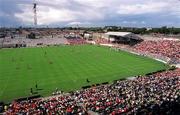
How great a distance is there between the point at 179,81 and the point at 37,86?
71.3ft

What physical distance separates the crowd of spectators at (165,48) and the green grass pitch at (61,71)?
505 cm

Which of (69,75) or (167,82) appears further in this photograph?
(69,75)

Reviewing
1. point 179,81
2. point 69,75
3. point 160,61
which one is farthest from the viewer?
point 160,61

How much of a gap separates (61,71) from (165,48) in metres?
36.0

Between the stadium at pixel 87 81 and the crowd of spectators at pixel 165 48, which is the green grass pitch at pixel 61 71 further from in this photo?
the crowd of spectators at pixel 165 48

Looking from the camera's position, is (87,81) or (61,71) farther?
(61,71)

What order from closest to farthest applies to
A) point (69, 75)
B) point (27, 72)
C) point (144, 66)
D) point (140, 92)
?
point (140, 92)
point (69, 75)
point (27, 72)
point (144, 66)

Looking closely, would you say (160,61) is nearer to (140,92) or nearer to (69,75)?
(69,75)

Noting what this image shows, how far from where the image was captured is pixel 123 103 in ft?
101

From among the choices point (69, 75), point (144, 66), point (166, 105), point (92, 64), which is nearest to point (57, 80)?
point (69, 75)

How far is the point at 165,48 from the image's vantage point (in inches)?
3327

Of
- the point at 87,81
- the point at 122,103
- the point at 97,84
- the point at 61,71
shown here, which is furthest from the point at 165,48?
the point at 122,103

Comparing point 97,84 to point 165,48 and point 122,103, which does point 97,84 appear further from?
point 165,48

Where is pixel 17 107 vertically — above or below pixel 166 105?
below
